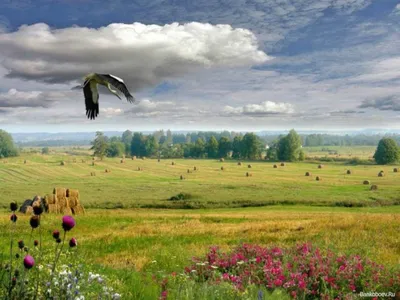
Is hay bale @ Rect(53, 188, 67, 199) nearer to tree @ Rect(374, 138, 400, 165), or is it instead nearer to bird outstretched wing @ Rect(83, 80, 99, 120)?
bird outstretched wing @ Rect(83, 80, 99, 120)

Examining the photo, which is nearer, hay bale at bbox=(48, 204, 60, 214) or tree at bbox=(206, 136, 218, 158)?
hay bale at bbox=(48, 204, 60, 214)

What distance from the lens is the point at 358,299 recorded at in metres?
7.27

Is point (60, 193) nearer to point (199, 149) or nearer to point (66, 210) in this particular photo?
point (66, 210)

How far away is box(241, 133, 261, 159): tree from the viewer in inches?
6225

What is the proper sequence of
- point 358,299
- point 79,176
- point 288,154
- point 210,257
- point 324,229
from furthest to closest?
1. point 288,154
2. point 79,176
3. point 324,229
4. point 210,257
5. point 358,299

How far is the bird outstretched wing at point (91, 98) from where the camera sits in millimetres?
5477

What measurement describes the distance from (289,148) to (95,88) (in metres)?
143

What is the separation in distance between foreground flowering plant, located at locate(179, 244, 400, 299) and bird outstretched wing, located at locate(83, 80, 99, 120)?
11.6 ft

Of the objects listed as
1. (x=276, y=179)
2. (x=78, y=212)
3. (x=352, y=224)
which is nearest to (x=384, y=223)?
(x=352, y=224)

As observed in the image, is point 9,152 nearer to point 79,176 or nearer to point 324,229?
point 79,176

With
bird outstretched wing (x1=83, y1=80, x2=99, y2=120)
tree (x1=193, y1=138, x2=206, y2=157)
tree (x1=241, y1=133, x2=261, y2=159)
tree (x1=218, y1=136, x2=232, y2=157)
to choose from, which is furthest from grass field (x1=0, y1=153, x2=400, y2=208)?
tree (x1=218, y1=136, x2=232, y2=157)

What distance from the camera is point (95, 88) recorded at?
562cm

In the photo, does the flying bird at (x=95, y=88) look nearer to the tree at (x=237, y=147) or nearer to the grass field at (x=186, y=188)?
the grass field at (x=186, y=188)

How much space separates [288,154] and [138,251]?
5282 inches
